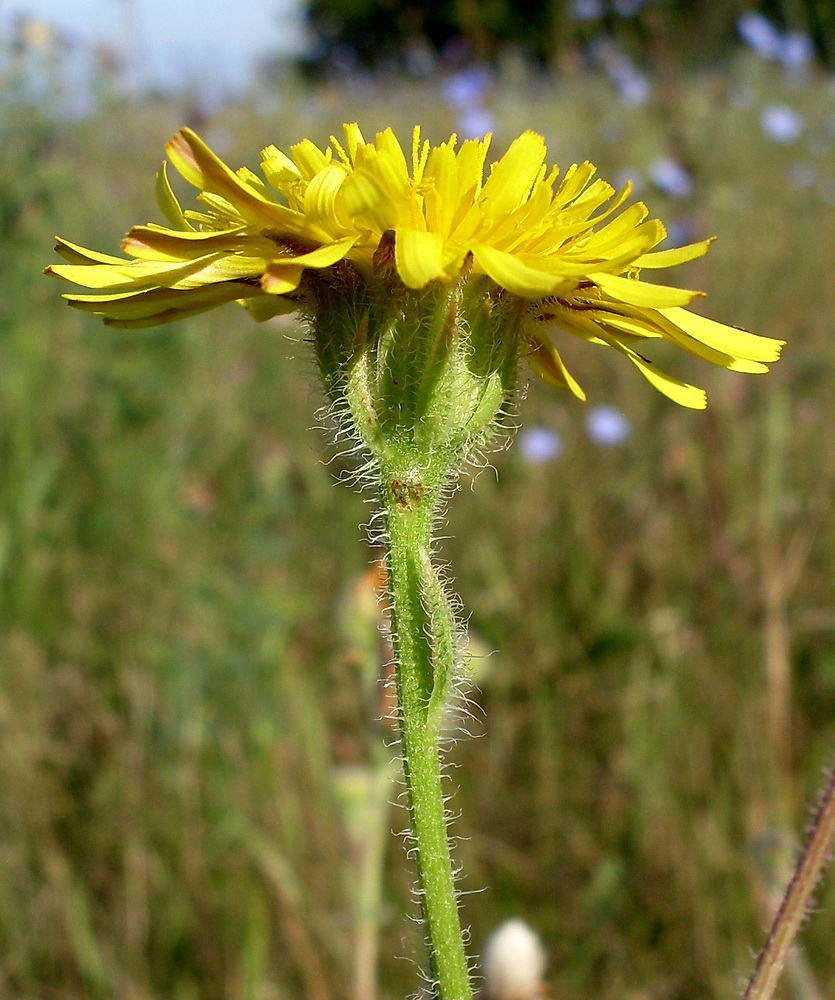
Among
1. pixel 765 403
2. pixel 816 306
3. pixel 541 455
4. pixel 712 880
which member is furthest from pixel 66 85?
pixel 712 880

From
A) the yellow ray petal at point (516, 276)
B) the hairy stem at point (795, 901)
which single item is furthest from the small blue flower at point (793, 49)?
the hairy stem at point (795, 901)

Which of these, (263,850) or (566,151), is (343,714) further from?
(566,151)

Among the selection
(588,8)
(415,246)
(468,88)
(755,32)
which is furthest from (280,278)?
(755,32)

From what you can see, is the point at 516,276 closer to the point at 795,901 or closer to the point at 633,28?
the point at 795,901

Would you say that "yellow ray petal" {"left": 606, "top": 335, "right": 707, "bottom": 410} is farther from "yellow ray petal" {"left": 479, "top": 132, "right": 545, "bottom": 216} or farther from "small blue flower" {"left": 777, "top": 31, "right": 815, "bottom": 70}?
"small blue flower" {"left": 777, "top": 31, "right": 815, "bottom": 70}

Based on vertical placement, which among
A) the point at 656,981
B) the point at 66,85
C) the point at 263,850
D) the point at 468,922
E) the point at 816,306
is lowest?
the point at 656,981

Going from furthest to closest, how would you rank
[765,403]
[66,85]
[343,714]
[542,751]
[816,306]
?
1. [816,306]
2. [66,85]
3. [765,403]
4. [343,714]
5. [542,751]
